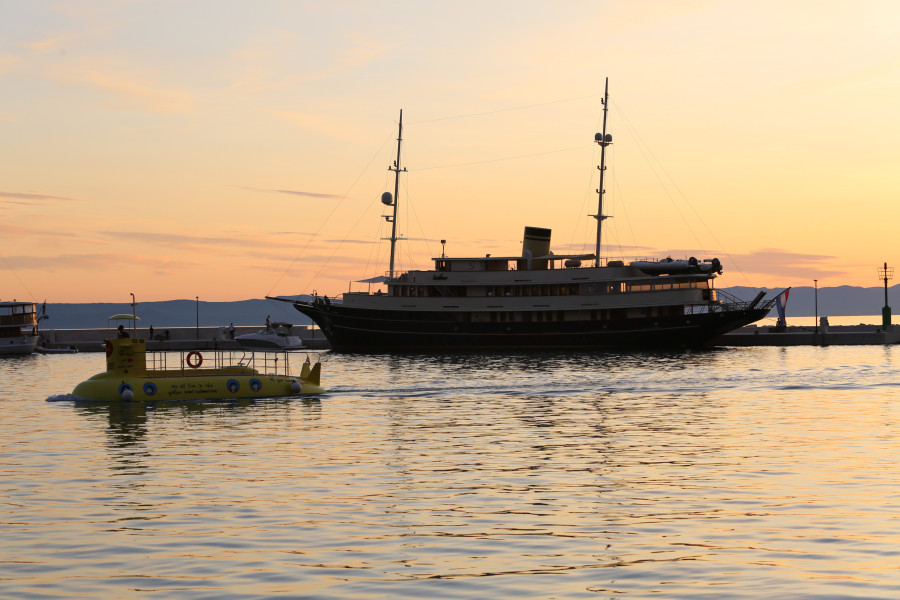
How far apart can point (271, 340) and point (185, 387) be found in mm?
55910

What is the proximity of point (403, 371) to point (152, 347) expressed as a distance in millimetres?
46382

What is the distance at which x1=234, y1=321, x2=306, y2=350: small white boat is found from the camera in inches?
3888

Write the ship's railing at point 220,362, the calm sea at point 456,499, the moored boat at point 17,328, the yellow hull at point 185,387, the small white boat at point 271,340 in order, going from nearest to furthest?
1. the calm sea at point 456,499
2. the yellow hull at point 185,387
3. the ship's railing at point 220,362
4. the small white boat at point 271,340
5. the moored boat at point 17,328

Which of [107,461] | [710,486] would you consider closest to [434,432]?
[107,461]

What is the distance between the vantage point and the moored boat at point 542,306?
8756cm

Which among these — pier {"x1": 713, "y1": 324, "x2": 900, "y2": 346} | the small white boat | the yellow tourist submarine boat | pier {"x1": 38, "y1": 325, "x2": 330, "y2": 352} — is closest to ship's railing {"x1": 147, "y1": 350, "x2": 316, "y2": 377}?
the yellow tourist submarine boat

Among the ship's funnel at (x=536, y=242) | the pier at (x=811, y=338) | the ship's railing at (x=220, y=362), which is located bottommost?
A: the ship's railing at (x=220, y=362)

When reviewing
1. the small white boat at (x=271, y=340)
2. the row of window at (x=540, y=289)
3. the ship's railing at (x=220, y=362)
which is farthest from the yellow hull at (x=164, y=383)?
the small white boat at (x=271, y=340)

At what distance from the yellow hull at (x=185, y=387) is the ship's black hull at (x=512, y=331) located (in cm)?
4645

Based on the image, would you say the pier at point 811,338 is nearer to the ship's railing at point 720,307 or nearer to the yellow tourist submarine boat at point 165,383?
the ship's railing at point 720,307

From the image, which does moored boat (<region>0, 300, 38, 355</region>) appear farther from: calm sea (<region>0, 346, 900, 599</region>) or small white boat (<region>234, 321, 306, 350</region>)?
calm sea (<region>0, 346, 900, 599</region>)

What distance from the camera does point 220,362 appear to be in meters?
63.5

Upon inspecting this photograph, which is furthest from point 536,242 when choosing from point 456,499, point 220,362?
point 456,499

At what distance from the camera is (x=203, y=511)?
18531mm
